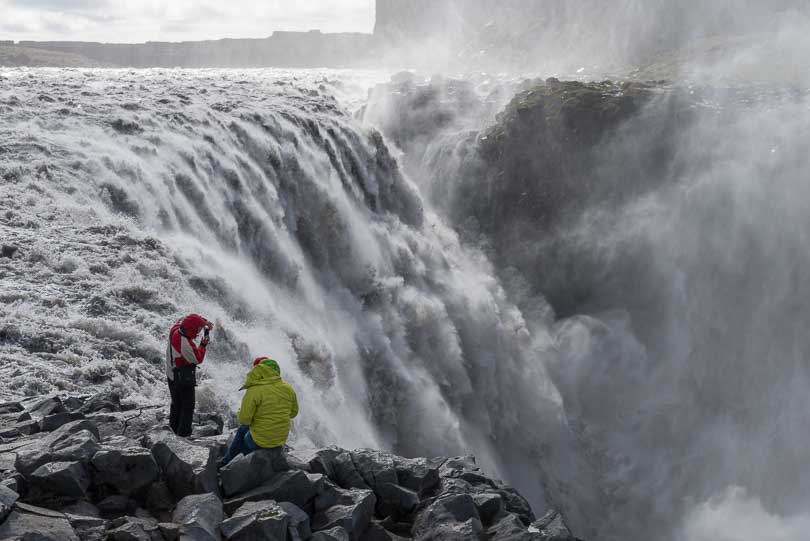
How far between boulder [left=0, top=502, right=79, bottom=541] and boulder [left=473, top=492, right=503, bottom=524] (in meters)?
5.39

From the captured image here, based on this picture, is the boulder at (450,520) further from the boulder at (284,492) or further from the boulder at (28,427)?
the boulder at (28,427)

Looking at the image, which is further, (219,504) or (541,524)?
(541,524)

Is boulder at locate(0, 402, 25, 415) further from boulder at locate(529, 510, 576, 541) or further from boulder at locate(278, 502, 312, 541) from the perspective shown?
boulder at locate(529, 510, 576, 541)

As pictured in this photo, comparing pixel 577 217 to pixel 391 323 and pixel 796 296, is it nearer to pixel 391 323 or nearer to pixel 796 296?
pixel 796 296

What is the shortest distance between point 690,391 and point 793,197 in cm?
1061

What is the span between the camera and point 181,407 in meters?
11.5

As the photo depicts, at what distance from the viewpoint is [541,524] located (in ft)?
37.6

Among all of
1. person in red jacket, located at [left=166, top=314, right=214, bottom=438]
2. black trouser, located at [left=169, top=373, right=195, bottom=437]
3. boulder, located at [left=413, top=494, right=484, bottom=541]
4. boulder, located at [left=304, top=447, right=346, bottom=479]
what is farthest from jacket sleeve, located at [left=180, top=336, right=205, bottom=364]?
boulder, located at [left=413, top=494, right=484, bottom=541]

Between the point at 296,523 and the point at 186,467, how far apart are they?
1.45m

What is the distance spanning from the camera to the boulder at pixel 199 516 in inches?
336

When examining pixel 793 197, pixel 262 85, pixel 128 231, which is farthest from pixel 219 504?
pixel 793 197

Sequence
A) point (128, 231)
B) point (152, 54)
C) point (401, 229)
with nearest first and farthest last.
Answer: point (128, 231) < point (401, 229) < point (152, 54)

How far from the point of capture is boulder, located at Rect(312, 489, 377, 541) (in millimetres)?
9844

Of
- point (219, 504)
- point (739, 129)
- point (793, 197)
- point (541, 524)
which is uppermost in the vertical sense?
point (739, 129)
